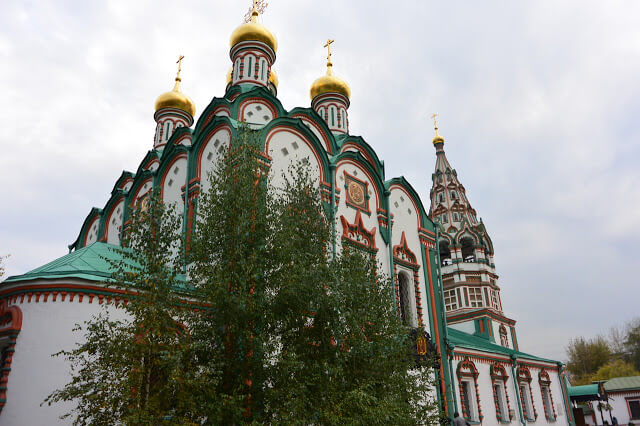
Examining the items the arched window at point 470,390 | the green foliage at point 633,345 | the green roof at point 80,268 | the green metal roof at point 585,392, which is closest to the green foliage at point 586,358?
the green foliage at point 633,345

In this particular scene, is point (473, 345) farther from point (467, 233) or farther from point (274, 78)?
point (274, 78)

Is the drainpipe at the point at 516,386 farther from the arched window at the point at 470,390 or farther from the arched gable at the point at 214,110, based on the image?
the arched gable at the point at 214,110

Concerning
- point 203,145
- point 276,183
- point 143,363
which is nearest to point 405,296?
point 276,183

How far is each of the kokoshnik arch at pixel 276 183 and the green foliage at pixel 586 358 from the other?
84.1ft

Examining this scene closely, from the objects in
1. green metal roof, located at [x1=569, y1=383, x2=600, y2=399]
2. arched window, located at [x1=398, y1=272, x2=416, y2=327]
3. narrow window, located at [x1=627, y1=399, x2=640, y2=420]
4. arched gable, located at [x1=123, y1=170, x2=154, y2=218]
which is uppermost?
arched gable, located at [x1=123, y1=170, x2=154, y2=218]

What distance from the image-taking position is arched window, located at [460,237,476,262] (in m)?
27.8

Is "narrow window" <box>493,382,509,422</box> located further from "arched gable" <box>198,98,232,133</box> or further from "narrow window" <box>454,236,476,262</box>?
"arched gable" <box>198,98,232,133</box>

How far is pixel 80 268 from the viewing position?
28.7 feet

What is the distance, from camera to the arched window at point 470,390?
15.8 metres

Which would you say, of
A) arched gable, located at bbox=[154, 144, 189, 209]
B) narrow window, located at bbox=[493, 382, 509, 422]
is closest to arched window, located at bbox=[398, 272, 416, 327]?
narrow window, located at bbox=[493, 382, 509, 422]

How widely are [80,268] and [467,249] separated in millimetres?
23849

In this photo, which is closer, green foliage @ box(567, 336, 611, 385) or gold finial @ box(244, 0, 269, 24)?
gold finial @ box(244, 0, 269, 24)

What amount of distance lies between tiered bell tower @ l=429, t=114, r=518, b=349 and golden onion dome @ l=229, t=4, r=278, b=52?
614 inches

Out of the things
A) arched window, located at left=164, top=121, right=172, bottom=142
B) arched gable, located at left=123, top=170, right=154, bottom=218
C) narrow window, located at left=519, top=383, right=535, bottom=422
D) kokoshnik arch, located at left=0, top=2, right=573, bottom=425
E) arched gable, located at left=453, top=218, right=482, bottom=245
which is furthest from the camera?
arched gable, located at left=453, top=218, right=482, bottom=245
